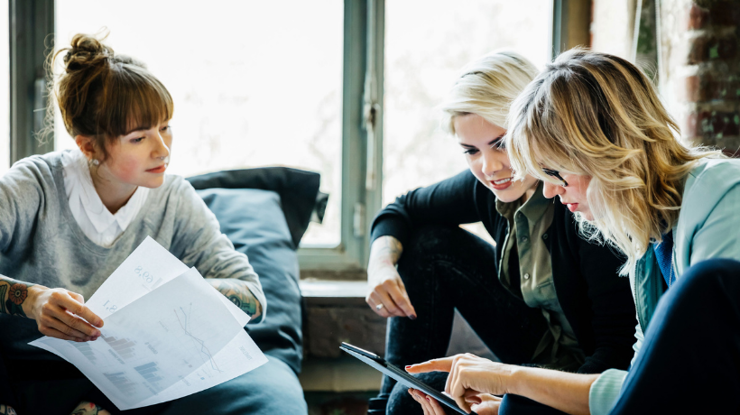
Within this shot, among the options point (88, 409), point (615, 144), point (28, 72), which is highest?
point (28, 72)

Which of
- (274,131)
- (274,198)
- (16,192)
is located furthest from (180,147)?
(16,192)

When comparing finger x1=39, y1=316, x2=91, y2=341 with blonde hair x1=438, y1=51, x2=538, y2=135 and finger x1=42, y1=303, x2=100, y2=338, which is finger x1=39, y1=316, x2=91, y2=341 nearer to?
finger x1=42, y1=303, x2=100, y2=338

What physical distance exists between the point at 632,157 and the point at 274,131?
1246 millimetres

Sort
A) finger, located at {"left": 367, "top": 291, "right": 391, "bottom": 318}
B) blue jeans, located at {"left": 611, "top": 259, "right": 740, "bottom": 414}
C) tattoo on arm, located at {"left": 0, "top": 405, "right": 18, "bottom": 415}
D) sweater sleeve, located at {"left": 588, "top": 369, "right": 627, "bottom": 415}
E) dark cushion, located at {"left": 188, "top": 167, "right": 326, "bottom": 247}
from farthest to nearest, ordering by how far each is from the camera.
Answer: dark cushion, located at {"left": 188, "top": 167, "right": 326, "bottom": 247} → finger, located at {"left": 367, "top": 291, "right": 391, "bottom": 318} → tattoo on arm, located at {"left": 0, "top": 405, "right": 18, "bottom": 415} → sweater sleeve, located at {"left": 588, "top": 369, "right": 627, "bottom": 415} → blue jeans, located at {"left": 611, "top": 259, "right": 740, "bottom": 414}

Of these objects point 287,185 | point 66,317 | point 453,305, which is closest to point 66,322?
point 66,317

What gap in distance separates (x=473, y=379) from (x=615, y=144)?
0.36 meters

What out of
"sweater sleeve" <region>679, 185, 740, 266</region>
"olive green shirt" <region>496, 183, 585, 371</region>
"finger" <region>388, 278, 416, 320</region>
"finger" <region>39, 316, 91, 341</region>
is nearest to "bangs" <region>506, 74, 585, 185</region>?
"sweater sleeve" <region>679, 185, 740, 266</region>

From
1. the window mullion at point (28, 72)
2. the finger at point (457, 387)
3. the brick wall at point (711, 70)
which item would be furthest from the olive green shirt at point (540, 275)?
the window mullion at point (28, 72)

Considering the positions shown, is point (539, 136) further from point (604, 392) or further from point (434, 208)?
point (434, 208)

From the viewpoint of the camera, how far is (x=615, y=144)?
2.32ft

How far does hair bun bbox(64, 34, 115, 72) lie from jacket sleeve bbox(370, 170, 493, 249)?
644 mm

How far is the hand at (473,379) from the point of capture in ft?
2.52

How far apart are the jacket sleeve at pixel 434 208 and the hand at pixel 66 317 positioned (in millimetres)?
622

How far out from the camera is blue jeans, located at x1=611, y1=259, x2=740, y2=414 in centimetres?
56
